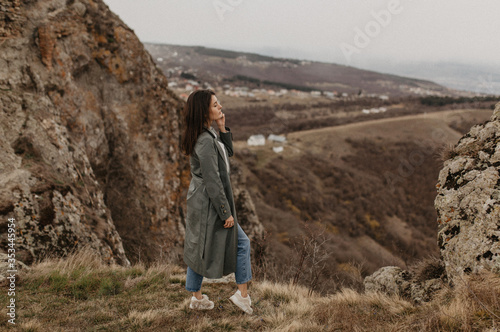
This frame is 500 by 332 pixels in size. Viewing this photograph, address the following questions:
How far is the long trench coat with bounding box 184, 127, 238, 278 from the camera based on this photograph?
291cm

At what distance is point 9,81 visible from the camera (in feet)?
19.7

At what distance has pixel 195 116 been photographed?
10.00 ft

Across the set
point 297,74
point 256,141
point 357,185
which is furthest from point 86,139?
point 297,74

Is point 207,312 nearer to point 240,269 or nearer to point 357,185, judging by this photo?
point 240,269

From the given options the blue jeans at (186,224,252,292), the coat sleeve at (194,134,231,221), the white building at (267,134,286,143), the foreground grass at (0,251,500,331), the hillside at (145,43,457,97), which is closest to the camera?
the foreground grass at (0,251,500,331)

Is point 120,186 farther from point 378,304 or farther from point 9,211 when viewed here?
point 378,304

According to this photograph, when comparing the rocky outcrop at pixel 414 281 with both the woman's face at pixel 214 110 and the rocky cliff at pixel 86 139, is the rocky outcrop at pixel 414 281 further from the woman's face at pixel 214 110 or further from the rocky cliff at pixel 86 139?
the rocky cliff at pixel 86 139

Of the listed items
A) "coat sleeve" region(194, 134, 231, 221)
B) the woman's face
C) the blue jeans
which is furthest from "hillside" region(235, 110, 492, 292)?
the woman's face

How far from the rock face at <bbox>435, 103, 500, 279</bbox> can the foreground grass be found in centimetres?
29

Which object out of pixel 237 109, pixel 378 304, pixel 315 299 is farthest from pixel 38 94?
pixel 237 109

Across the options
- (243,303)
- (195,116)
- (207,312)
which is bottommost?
(207,312)

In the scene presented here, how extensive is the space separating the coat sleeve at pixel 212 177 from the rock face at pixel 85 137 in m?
Answer: 3.12

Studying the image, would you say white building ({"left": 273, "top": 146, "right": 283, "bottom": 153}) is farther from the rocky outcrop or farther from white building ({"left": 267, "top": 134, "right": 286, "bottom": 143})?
the rocky outcrop

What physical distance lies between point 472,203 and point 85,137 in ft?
28.2
